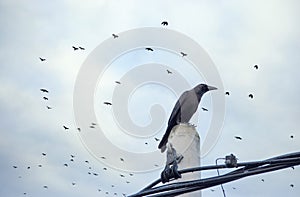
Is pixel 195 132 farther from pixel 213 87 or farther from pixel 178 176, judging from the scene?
pixel 213 87

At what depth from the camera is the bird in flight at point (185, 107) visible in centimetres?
598

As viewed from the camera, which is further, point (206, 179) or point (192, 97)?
point (192, 97)

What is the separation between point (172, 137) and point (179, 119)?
2.04 meters

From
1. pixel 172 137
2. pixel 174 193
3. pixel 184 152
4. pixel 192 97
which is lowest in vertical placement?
pixel 174 193

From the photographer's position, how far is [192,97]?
8070mm

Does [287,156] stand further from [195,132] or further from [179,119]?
[179,119]

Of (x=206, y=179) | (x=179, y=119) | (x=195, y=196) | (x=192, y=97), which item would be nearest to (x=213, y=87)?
(x=192, y=97)

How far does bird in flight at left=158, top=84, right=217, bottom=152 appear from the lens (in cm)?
598

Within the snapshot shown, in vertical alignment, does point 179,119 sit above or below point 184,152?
above

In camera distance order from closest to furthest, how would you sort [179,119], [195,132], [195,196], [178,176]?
[178,176] < [195,196] < [195,132] < [179,119]

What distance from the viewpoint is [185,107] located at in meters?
7.23

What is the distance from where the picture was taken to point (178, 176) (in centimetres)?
378

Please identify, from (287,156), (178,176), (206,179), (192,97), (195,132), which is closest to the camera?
(287,156)

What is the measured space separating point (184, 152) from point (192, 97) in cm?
385
